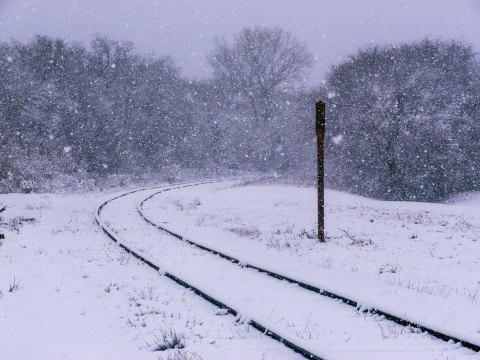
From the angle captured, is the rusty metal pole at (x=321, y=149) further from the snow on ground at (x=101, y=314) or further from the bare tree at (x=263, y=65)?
the bare tree at (x=263, y=65)

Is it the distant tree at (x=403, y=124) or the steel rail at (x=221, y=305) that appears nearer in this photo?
the steel rail at (x=221, y=305)

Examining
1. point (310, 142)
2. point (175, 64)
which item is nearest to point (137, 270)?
point (310, 142)

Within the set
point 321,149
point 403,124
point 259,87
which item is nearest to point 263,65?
point 259,87

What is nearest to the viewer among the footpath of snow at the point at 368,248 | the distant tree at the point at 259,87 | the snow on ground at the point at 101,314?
the snow on ground at the point at 101,314

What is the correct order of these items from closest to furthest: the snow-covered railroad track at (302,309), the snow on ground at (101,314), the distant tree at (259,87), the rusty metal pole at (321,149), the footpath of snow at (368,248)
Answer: the snow-covered railroad track at (302,309) → the snow on ground at (101,314) → the footpath of snow at (368,248) → the rusty metal pole at (321,149) → the distant tree at (259,87)

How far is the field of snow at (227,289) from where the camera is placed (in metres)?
4.70

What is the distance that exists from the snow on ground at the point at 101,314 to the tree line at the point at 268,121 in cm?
2044

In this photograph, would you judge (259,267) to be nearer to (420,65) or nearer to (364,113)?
(364,113)

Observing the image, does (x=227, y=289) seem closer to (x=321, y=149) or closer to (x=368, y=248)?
(x=368, y=248)

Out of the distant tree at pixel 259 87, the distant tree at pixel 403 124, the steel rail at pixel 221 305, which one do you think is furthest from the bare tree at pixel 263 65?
the steel rail at pixel 221 305

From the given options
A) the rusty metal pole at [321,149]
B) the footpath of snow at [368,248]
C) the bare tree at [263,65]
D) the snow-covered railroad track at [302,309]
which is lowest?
the footpath of snow at [368,248]

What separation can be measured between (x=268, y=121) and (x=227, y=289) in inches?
1903

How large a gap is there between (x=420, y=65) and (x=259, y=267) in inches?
1196

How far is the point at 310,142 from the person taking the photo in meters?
38.1
